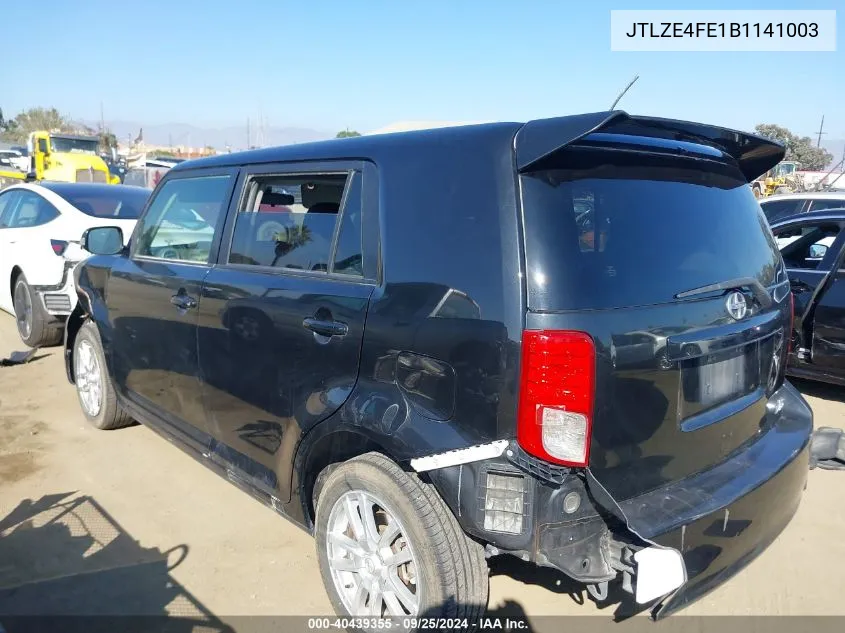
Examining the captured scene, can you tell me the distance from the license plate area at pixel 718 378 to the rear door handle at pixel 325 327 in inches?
46.6

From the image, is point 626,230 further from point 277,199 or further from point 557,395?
point 277,199

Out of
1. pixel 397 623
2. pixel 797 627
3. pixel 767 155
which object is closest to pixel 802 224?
pixel 767 155

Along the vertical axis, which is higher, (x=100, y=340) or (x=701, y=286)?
(x=701, y=286)

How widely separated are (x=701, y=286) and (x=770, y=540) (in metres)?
1.04

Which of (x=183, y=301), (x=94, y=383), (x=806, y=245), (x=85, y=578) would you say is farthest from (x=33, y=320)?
(x=806, y=245)

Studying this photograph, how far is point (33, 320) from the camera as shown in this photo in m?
6.41

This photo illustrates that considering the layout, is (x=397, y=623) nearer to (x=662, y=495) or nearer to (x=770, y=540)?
(x=662, y=495)

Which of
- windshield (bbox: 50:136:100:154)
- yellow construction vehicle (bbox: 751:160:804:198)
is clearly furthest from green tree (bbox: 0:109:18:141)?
yellow construction vehicle (bbox: 751:160:804:198)

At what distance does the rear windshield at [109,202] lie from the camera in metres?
6.63

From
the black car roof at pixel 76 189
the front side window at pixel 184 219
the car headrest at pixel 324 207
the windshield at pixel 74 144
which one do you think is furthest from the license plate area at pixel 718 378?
the windshield at pixel 74 144

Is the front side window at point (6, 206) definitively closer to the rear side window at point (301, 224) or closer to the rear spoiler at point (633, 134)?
the rear side window at point (301, 224)

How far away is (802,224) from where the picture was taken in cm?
579

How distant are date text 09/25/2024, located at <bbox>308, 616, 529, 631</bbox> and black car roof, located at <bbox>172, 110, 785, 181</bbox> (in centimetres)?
150

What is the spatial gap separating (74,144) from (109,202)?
1700cm
